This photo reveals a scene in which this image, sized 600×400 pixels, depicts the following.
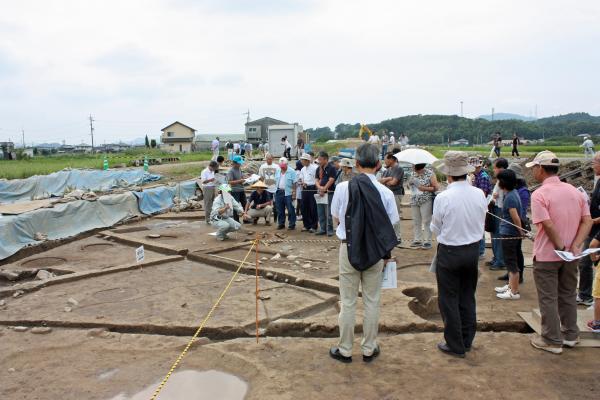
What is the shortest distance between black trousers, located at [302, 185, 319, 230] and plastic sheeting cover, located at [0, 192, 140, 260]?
5.86 meters

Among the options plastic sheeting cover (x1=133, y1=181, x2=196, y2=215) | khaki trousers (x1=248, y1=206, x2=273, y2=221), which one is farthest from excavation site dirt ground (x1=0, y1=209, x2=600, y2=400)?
plastic sheeting cover (x1=133, y1=181, x2=196, y2=215)

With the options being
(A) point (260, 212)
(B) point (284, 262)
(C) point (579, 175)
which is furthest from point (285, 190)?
(C) point (579, 175)

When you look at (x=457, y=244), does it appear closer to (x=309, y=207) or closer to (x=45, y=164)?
(x=309, y=207)

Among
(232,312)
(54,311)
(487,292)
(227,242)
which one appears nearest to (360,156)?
(232,312)

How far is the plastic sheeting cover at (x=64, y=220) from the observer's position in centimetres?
995

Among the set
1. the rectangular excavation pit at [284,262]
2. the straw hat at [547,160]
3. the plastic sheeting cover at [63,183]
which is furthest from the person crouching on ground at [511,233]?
the plastic sheeting cover at [63,183]

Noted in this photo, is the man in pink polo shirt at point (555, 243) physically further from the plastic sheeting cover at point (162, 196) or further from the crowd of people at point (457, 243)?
the plastic sheeting cover at point (162, 196)

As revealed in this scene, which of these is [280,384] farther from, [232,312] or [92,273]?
[92,273]

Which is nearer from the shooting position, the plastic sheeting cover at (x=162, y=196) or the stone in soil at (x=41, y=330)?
the stone in soil at (x=41, y=330)

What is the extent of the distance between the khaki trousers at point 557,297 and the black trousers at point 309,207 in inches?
268

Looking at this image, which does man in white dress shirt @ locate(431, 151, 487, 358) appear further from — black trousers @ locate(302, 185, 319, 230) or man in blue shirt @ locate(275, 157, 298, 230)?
man in blue shirt @ locate(275, 157, 298, 230)

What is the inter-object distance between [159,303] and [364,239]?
3647 mm

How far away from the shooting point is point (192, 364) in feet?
14.9

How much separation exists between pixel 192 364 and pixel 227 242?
5869 millimetres
